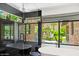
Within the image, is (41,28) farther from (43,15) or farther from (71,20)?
(71,20)

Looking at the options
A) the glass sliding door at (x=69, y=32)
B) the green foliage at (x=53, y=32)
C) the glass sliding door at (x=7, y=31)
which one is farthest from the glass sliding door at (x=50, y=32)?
the glass sliding door at (x=7, y=31)

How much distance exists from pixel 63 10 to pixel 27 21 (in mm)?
730

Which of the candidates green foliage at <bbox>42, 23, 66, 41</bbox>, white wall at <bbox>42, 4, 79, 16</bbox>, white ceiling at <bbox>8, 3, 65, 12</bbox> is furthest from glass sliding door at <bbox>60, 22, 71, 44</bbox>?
white ceiling at <bbox>8, 3, 65, 12</bbox>

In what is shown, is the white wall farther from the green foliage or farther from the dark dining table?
the dark dining table

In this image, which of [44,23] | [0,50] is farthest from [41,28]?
[0,50]

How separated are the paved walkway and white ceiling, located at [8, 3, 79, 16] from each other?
25.5 inches

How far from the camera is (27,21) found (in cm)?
273

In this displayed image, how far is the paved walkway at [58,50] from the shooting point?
2.59m

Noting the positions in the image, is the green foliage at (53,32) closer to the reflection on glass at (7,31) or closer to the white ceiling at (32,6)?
the white ceiling at (32,6)

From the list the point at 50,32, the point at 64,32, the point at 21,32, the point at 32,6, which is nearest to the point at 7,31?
the point at 21,32

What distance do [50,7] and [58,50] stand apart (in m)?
0.84

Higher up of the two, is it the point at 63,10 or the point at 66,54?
the point at 63,10

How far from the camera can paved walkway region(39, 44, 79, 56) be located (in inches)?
102

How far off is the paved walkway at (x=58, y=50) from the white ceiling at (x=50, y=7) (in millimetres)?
647
